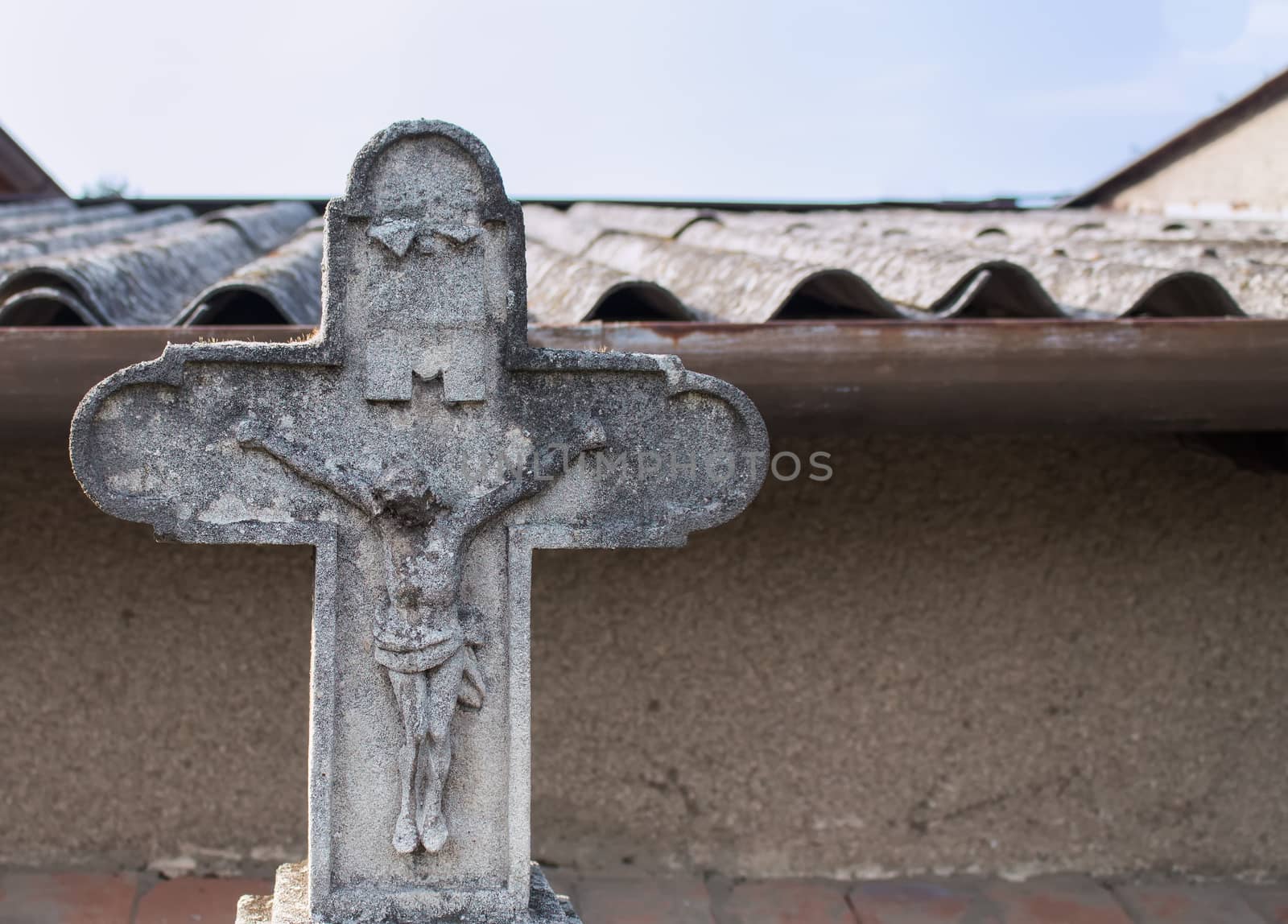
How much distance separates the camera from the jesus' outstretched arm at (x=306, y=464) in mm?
1830

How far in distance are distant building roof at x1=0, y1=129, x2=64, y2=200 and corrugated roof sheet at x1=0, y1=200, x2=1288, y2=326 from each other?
1.52 m

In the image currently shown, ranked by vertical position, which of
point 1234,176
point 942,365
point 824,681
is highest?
point 1234,176

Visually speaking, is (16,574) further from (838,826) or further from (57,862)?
(838,826)

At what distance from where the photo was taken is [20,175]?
6.02m

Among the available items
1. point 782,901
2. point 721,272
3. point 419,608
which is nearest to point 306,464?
point 419,608

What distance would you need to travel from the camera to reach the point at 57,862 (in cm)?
309

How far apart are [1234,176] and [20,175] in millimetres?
6062

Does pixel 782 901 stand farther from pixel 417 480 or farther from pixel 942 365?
pixel 417 480

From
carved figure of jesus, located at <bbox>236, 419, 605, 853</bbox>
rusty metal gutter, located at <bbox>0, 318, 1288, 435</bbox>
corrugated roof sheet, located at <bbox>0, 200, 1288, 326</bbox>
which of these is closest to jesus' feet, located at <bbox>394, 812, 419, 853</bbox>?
carved figure of jesus, located at <bbox>236, 419, 605, 853</bbox>

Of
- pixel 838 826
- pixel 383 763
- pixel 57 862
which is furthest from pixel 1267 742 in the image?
pixel 57 862

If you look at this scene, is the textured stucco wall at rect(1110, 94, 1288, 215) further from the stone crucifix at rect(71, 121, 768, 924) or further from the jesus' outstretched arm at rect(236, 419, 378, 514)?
the jesus' outstretched arm at rect(236, 419, 378, 514)

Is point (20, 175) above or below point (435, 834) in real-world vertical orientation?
above

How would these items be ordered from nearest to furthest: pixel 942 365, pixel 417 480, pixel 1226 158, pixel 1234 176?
1. pixel 417 480
2. pixel 942 365
3. pixel 1234 176
4. pixel 1226 158

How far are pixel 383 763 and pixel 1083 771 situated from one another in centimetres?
214
